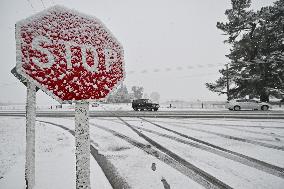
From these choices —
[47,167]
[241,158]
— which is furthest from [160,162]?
[47,167]

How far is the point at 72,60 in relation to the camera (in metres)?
1.49

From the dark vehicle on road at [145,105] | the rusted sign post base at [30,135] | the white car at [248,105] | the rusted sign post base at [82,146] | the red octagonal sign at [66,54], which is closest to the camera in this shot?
the red octagonal sign at [66,54]

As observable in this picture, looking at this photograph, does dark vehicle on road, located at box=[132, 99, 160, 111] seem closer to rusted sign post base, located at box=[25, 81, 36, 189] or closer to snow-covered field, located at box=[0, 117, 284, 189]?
snow-covered field, located at box=[0, 117, 284, 189]

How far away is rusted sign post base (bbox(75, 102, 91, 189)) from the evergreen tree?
32483 millimetres

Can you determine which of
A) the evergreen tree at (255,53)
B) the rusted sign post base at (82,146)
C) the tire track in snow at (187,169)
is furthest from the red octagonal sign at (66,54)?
the evergreen tree at (255,53)

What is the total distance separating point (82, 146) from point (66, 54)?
0.68 m

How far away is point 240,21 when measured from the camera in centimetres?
3158

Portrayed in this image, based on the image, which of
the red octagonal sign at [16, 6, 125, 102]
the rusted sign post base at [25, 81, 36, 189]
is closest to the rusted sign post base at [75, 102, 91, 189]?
the red octagonal sign at [16, 6, 125, 102]

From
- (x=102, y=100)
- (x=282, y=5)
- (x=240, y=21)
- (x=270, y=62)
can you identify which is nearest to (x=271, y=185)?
(x=102, y=100)

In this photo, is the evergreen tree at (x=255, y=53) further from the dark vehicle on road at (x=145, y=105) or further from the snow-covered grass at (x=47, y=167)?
the snow-covered grass at (x=47, y=167)

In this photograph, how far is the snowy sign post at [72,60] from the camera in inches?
54.3

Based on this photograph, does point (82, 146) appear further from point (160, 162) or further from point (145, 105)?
point (145, 105)

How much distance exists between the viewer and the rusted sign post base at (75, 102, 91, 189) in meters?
1.56

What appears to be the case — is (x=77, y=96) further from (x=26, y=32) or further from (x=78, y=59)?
(x=26, y=32)
